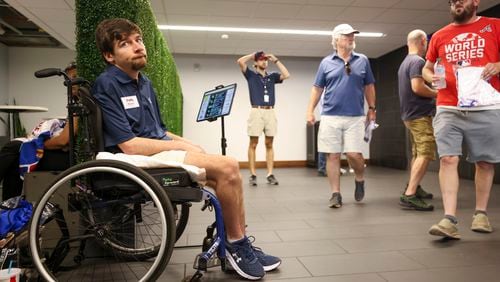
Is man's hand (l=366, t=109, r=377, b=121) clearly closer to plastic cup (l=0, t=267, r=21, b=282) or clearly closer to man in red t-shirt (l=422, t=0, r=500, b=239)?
man in red t-shirt (l=422, t=0, r=500, b=239)

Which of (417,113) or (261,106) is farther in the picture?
(261,106)

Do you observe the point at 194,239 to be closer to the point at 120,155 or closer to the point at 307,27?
the point at 120,155

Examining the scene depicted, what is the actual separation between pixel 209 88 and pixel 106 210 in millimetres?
6280

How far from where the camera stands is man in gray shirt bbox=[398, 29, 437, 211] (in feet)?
9.37

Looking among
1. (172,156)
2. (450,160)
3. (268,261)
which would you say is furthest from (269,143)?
(172,156)

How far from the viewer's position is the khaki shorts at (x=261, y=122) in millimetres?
4602

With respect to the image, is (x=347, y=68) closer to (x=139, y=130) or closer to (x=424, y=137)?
(x=424, y=137)

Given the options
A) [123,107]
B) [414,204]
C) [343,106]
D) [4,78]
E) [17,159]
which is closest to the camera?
[123,107]

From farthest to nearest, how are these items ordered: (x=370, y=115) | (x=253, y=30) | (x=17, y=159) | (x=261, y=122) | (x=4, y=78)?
1. (x=4, y=78)
2. (x=253, y=30)
3. (x=261, y=122)
4. (x=370, y=115)
5. (x=17, y=159)

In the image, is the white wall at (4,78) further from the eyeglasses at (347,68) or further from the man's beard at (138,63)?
the man's beard at (138,63)

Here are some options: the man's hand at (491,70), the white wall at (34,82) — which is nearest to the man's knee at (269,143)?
the man's hand at (491,70)

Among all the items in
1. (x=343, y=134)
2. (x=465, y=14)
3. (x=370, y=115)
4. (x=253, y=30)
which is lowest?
(x=343, y=134)

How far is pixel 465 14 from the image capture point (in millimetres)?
2057

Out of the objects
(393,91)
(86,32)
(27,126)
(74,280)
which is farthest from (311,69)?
(74,280)
